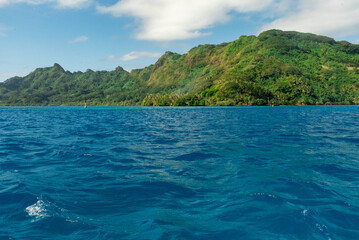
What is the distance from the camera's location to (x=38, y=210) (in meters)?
7.74

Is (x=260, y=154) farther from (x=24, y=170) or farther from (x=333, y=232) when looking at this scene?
(x=24, y=170)

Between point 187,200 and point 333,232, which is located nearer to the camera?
point 333,232

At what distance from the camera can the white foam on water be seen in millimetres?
7364

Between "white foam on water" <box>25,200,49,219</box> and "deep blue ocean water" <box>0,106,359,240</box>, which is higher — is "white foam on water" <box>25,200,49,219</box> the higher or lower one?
the higher one

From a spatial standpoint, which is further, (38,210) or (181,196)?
(181,196)

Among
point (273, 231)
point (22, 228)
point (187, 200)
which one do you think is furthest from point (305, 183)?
point (22, 228)

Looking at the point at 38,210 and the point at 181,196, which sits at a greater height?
the point at 38,210

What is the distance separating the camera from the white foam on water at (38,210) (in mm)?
7364

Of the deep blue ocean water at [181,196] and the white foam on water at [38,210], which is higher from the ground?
the white foam on water at [38,210]

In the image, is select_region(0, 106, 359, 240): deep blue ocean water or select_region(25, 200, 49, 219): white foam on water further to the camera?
select_region(25, 200, 49, 219): white foam on water

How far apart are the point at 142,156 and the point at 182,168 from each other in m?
4.09

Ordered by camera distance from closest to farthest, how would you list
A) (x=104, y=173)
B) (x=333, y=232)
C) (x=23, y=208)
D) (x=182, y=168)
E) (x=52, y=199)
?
1. (x=333, y=232)
2. (x=23, y=208)
3. (x=52, y=199)
4. (x=104, y=173)
5. (x=182, y=168)

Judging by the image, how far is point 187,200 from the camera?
342 inches

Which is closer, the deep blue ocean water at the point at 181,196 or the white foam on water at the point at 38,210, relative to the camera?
the deep blue ocean water at the point at 181,196
